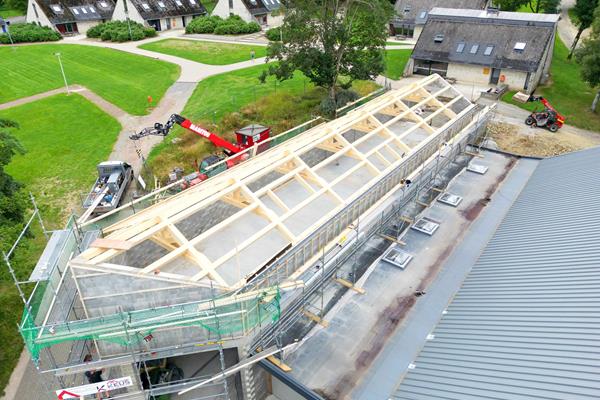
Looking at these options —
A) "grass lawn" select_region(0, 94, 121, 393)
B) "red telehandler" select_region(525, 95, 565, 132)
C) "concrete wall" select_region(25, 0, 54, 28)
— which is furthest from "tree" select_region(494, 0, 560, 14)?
"concrete wall" select_region(25, 0, 54, 28)

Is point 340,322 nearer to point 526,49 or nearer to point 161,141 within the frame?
point 161,141

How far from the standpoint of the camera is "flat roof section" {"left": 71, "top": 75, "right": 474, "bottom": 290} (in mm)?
14172

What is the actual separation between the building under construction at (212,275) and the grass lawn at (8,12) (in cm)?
11024

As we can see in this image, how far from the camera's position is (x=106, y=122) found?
138 feet

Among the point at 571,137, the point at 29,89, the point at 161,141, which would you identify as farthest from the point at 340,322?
the point at 29,89

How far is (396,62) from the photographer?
58.5m

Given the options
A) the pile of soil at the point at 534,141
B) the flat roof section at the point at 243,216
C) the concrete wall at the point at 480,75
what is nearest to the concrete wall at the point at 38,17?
the concrete wall at the point at 480,75

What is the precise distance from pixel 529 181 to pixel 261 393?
1974 centimetres

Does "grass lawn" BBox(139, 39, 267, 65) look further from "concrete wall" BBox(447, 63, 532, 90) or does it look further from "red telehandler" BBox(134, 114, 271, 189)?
"red telehandler" BBox(134, 114, 271, 189)

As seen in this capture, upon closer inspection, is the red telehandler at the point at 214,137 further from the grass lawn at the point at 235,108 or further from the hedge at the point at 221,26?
the hedge at the point at 221,26

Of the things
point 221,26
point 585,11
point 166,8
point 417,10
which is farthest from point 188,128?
point 166,8

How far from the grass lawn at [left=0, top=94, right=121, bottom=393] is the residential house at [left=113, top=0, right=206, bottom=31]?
39.4 metres

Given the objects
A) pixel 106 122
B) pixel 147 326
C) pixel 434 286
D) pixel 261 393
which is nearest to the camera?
pixel 147 326

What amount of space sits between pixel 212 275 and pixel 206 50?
6120 cm
